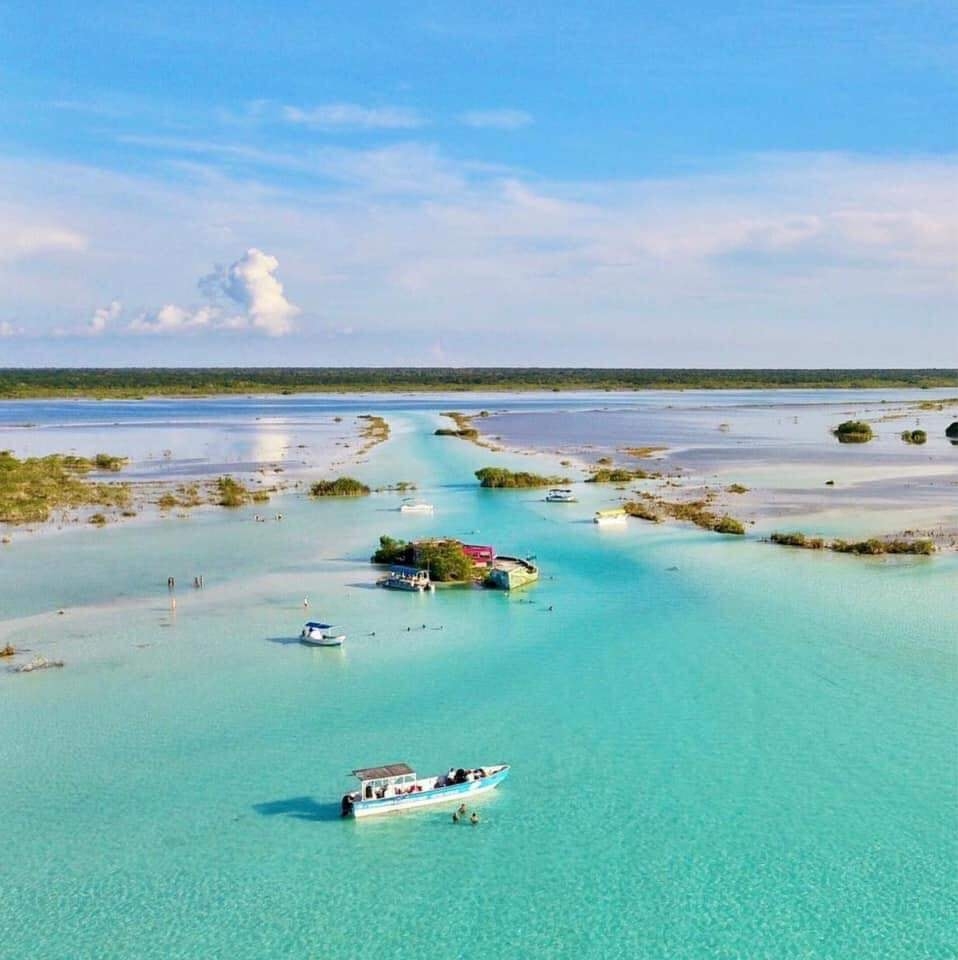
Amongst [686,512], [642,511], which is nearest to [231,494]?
[642,511]

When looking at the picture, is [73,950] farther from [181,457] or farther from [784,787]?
[181,457]

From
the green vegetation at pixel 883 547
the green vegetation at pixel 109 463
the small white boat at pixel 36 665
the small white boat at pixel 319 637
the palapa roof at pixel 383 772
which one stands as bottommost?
the palapa roof at pixel 383 772

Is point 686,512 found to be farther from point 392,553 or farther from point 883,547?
point 392,553

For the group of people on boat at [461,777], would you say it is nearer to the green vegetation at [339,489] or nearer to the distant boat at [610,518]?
the distant boat at [610,518]

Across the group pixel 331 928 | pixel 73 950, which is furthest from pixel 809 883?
pixel 73 950

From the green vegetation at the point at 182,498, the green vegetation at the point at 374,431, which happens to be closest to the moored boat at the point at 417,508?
the green vegetation at the point at 182,498
